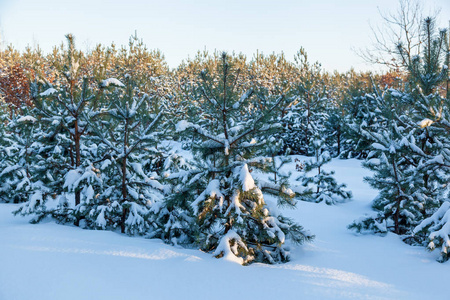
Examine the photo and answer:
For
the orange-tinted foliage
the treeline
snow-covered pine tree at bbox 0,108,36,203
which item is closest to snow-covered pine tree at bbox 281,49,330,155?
the treeline

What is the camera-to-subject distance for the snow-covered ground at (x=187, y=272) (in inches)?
146

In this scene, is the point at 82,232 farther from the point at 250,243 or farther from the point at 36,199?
the point at 250,243

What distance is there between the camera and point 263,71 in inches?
1471

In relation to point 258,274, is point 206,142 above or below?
above

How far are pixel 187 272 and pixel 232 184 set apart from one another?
1432mm

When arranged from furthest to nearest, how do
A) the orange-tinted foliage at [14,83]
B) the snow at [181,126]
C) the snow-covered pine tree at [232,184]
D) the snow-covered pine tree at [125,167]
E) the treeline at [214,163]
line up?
the orange-tinted foliage at [14,83]
the snow-covered pine tree at [125,167]
the treeline at [214,163]
the snow-covered pine tree at [232,184]
the snow at [181,126]

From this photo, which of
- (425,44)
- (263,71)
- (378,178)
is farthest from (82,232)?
(263,71)

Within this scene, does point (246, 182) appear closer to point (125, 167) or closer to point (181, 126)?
point (181, 126)

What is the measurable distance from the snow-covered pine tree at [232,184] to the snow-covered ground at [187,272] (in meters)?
0.38

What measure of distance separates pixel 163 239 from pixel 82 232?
1612 millimetres

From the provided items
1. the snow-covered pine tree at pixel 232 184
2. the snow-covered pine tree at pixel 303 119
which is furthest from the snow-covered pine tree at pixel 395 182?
the snow-covered pine tree at pixel 303 119

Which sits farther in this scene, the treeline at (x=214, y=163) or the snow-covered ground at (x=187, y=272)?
the treeline at (x=214, y=163)

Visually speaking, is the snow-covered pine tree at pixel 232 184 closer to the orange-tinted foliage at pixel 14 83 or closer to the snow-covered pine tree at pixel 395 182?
the snow-covered pine tree at pixel 395 182

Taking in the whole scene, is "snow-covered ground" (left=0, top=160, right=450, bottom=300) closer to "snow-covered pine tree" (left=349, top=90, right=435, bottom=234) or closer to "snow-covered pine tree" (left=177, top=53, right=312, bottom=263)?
"snow-covered pine tree" (left=177, top=53, right=312, bottom=263)
